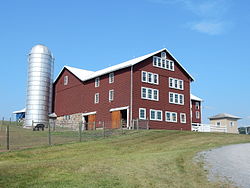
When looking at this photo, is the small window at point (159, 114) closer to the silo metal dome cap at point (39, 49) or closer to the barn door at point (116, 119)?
the barn door at point (116, 119)

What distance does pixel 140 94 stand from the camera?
43125mm

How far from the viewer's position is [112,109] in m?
45.1

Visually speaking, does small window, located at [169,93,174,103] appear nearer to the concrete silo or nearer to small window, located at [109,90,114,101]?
small window, located at [109,90,114,101]

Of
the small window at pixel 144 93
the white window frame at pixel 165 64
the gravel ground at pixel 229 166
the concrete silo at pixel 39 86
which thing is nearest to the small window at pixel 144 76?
the small window at pixel 144 93

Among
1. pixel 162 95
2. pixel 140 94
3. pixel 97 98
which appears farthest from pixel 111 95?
pixel 162 95

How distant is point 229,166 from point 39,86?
4351 cm

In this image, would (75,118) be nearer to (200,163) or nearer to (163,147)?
(163,147)

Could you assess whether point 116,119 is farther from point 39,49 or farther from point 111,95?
point 39,49

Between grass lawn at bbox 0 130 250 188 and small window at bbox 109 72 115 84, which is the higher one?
small window at bbox 109 72 115 84

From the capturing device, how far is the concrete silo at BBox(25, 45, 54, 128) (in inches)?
2136

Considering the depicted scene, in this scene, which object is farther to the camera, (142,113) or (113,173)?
(142,113)

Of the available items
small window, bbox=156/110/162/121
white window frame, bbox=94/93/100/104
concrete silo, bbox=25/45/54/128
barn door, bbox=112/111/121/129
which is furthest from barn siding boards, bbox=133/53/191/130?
concrete silo, bbox=25/45/54/128

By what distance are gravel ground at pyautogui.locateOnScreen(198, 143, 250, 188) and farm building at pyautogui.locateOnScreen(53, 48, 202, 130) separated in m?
22.8

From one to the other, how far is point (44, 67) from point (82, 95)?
9076 mm
